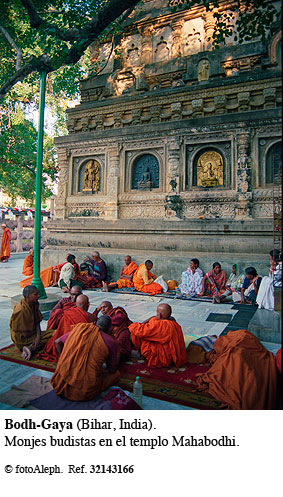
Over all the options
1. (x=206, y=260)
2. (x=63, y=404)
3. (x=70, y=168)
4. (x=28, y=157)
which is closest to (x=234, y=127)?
(x=206, y=260)

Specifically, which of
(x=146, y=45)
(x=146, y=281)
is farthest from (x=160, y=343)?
(x=146, y=45)

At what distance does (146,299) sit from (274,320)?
162 inches

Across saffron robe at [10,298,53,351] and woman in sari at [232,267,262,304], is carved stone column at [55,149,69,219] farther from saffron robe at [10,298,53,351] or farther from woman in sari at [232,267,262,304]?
saffron robe at [10,298,53,351]

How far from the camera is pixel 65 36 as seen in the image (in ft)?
22.9

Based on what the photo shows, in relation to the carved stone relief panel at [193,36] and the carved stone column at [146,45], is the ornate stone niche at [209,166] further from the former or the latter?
the carved stone column at [146,45]

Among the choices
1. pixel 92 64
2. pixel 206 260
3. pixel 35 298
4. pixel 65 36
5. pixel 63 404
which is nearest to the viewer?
pixel 63 404

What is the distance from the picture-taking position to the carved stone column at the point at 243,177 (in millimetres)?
10305

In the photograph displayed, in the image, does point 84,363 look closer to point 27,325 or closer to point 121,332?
point 121,332

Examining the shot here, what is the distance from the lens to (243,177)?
411 inches

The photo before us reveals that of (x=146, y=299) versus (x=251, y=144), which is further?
(x=251, y=144)

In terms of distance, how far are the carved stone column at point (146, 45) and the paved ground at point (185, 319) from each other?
11862 millimetres

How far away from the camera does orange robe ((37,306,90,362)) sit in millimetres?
4262

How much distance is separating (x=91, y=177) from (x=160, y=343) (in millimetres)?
10300

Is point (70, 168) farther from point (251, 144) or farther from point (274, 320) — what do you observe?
point (274, 320)
